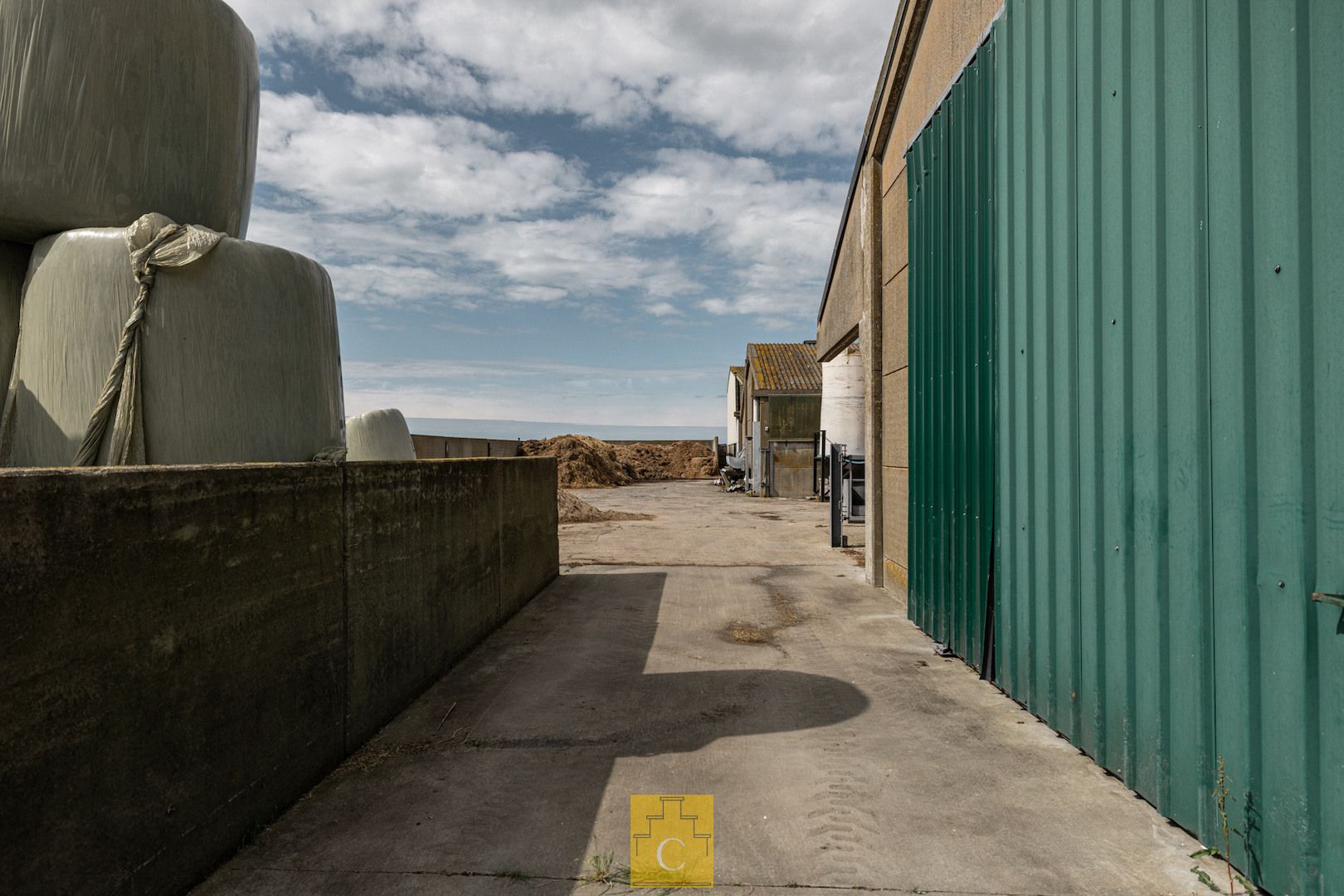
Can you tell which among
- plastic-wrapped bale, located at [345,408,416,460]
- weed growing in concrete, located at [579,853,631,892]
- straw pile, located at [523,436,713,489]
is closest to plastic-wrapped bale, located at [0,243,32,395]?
plastic-wrapped bale, located at [345,408,416,460]

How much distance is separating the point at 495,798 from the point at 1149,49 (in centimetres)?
444

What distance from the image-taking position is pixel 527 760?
3734mm

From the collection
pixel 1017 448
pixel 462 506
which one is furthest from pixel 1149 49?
pixel 462 506

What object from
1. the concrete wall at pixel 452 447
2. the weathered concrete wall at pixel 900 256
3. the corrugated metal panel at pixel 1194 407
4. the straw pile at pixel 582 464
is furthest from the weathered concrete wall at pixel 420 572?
the straw pile at pixel 582 464

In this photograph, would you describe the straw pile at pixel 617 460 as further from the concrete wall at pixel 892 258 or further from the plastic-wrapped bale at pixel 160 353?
the plastic-wrapped bale at pixel 160 353

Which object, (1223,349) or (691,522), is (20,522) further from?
(691,522)

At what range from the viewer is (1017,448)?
460 centimetres

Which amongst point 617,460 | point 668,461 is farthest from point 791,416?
point 668,461

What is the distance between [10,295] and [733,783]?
4096 millimetres

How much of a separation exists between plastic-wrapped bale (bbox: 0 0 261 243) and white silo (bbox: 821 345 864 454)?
14.6 meters

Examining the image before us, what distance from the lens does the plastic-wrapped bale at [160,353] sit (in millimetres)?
3178

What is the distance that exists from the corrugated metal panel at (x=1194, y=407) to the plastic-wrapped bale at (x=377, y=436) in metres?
4.68

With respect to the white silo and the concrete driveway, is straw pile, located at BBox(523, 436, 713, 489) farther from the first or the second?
the concrete driveway

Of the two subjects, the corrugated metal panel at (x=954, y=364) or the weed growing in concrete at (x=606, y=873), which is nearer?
the weed growing in concrete at (x=606, y=873)
